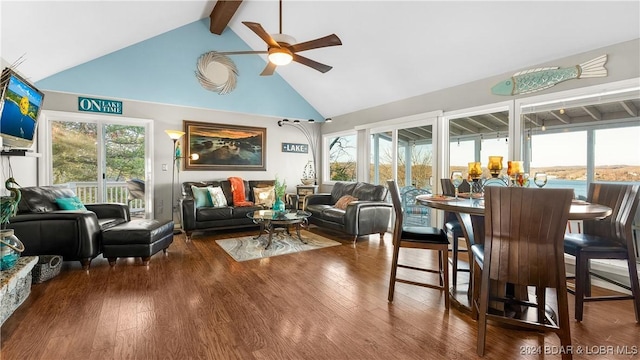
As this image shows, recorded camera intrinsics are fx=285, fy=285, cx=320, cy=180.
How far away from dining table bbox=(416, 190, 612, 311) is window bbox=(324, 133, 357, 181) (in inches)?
153

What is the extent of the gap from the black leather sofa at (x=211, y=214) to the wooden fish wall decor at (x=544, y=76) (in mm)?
4047

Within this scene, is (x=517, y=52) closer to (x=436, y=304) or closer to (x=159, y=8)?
(x=436, y=304)

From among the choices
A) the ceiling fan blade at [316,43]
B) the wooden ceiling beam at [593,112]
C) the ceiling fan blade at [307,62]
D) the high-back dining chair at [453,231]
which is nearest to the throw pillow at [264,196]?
the ceiling fan blade at [307,62]

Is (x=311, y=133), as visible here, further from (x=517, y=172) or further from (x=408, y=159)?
(x=517, y=172)

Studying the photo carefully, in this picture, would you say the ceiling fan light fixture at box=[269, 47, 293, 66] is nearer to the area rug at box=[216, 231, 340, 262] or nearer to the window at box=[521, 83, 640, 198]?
the area rug at box=[216, 231, 340, 262]

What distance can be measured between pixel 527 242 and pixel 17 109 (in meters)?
4.37

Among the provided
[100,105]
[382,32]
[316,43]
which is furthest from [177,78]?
[382,32]

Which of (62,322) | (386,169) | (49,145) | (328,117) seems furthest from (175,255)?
(328,117)

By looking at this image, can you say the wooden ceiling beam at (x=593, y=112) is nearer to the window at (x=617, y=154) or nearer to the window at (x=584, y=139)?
the window at (x=584, y=139)

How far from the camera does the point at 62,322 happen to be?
79.5 inches

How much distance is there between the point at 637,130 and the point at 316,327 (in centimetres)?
353

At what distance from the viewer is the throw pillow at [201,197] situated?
4.84 meters

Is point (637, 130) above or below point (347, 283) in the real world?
above

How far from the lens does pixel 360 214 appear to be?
4297mm
